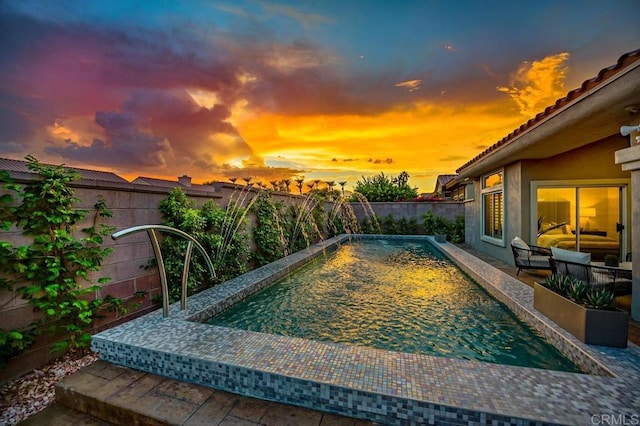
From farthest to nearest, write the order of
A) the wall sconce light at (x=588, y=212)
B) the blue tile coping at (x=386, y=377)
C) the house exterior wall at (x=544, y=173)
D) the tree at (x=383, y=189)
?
1. the tree at (x=383, y=189)
2. the wall sconce light at (x=588, y=212)
3. the house exterior wall at (x=544, y=173)
4. the blue tile coping at (x=386, y=377)

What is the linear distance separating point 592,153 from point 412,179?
90.4 feet

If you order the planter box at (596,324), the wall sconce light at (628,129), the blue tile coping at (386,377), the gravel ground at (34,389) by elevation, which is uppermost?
the wall sconce light at (628,129)

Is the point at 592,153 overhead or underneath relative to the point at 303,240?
overhead

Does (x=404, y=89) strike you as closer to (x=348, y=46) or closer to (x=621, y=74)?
(x=348, y=46)

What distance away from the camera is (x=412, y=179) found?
3397cm

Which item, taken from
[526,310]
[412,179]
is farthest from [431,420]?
[412,179]

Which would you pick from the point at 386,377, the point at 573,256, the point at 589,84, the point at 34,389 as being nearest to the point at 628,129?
the point at 589,84

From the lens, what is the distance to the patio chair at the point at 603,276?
4.37 metres

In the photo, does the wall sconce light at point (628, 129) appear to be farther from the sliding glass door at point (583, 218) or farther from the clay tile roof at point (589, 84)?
the sliding glass door at point (583, 218)

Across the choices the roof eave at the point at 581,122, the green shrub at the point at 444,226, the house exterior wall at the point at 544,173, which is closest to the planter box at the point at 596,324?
the roof eave at the point at 581,122

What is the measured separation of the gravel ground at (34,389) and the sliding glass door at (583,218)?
10014mm

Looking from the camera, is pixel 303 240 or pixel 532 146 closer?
pixel 532 146

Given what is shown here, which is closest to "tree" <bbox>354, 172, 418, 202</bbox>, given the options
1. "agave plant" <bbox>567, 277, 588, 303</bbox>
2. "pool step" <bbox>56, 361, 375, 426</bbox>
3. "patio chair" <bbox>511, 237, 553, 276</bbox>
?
"patio chair" <bbox>511, 237, 553, 276</bbox>

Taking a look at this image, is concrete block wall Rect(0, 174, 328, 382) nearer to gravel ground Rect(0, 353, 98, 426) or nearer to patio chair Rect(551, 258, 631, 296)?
gravel ground Rect(0, 353, 98, 426)
